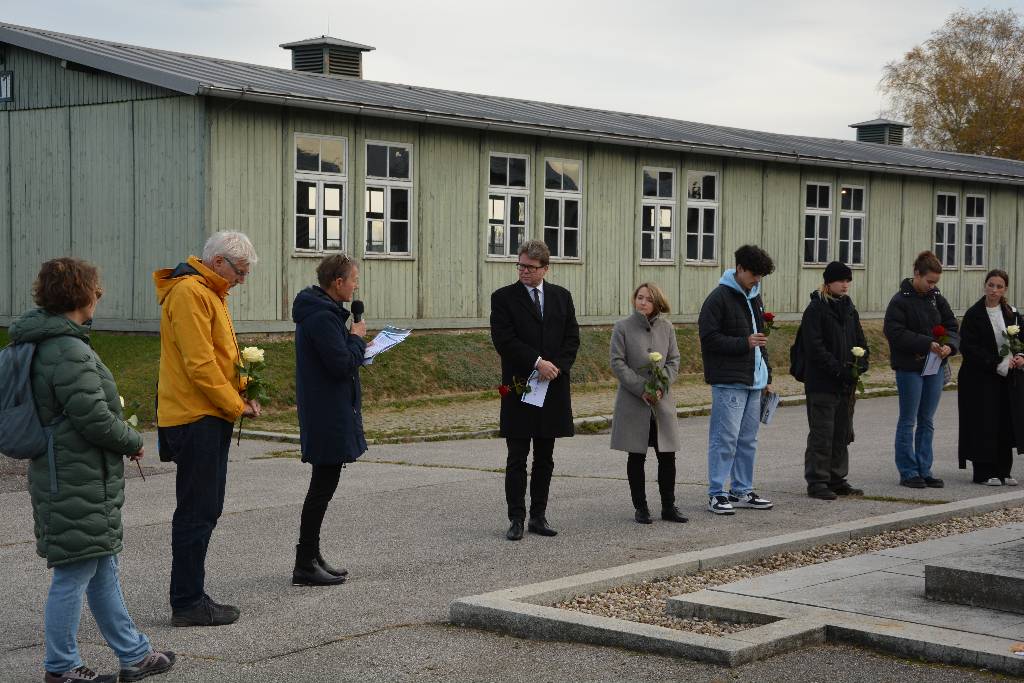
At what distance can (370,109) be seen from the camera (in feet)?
72.3

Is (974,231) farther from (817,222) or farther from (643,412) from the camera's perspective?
(643,412)

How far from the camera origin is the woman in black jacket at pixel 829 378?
11.6 m

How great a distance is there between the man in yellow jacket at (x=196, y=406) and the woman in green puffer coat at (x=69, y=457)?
94 centimetres

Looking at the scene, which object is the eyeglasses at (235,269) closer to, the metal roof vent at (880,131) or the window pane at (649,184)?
the window pane at (649,184)

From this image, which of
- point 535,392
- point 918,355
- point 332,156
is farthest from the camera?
point 332,156

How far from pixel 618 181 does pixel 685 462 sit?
13.4 meters

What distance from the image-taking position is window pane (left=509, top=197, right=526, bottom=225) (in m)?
25.3

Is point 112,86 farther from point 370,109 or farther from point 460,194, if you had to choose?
point 460,194

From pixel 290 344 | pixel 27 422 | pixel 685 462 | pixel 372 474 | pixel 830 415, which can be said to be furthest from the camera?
pixel 290 344

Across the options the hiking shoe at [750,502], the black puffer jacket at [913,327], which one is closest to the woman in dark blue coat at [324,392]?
the hiking shoe at [750,502]

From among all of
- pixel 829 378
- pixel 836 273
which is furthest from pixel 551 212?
pixel 829 378

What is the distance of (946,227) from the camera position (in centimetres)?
3484

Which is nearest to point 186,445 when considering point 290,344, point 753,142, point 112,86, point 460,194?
point 290,344

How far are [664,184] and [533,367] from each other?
18.8 metres
